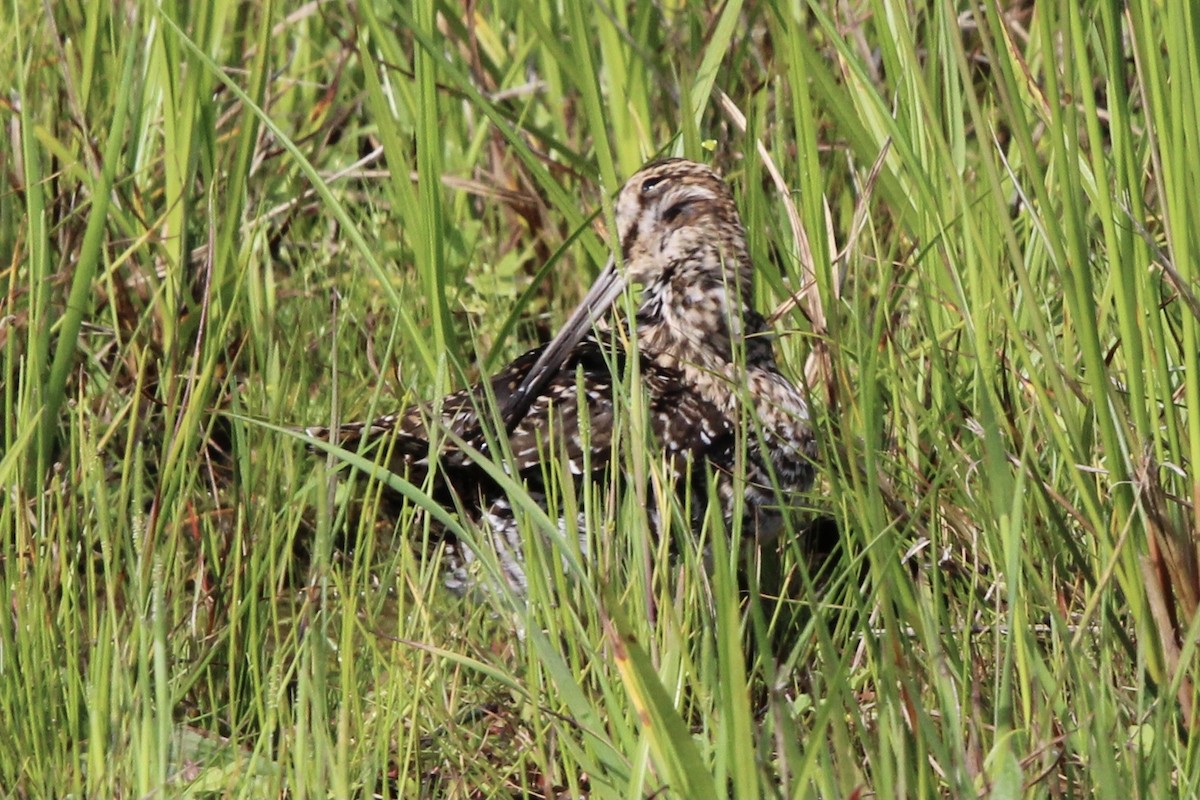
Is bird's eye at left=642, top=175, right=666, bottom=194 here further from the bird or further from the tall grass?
the tall grass

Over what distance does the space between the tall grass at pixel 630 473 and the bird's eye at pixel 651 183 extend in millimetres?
125

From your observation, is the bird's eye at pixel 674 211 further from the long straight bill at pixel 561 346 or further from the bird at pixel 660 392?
the long straight bill at pixel 561 346

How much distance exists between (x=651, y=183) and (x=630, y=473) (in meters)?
1.15

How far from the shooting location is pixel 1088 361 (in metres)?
2.15

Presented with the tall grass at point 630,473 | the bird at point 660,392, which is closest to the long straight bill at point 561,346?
the bird at point 660,392

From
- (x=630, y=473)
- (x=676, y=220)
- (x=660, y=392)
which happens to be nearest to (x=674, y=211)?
(x=676, y=220)

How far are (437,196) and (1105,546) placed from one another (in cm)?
152

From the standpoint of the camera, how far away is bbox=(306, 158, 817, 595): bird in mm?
3201

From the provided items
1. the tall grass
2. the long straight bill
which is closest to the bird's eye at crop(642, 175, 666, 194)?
the tall grass

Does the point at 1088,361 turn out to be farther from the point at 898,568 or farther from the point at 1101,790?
the point at 1101,790

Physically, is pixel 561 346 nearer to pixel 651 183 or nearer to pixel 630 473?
pixel 651 183

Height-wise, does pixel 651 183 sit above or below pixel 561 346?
above

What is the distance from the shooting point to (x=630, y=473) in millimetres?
2500

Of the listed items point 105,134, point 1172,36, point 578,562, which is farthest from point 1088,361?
point 105,134
